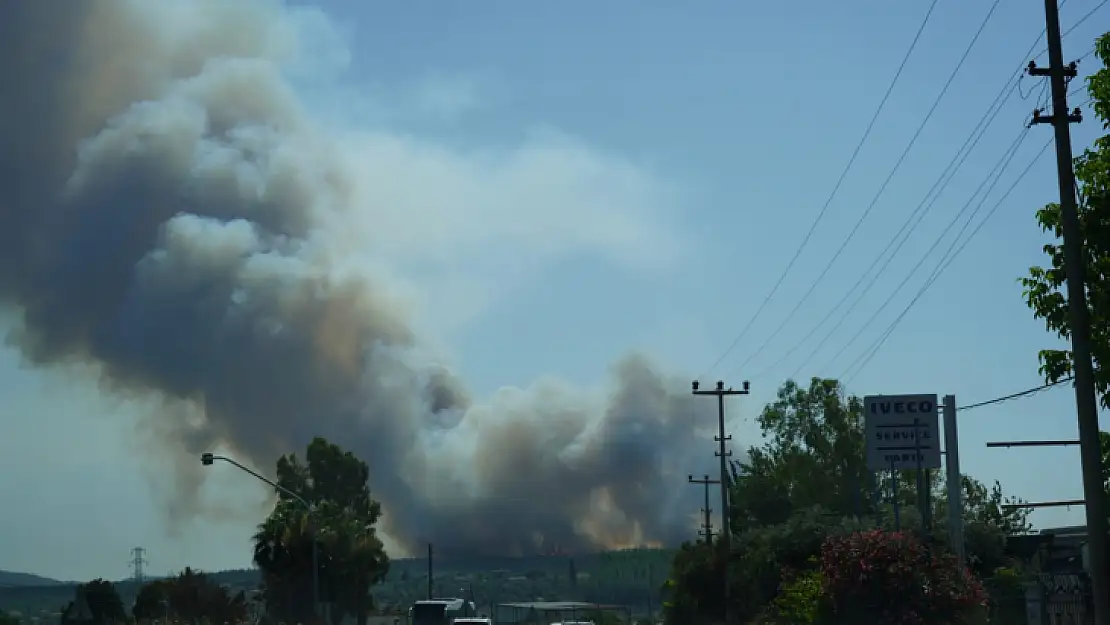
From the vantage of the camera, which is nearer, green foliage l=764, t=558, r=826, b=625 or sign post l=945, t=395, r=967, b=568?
green foliage l=764, t=558, r=826, b=625

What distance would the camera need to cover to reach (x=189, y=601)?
73.7 metres

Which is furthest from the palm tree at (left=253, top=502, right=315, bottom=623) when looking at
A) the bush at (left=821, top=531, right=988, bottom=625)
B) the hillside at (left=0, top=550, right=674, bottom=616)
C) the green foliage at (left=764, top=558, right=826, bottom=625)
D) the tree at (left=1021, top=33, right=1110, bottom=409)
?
the hillside at (left=0, top=550, right=674, bottom=616)

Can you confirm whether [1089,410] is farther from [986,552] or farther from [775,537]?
[986,552]

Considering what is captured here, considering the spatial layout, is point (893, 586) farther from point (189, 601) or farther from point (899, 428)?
point (189, 601)

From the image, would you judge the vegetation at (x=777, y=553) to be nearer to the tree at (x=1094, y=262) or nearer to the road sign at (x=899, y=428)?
the road sign at (x=899, y=428)

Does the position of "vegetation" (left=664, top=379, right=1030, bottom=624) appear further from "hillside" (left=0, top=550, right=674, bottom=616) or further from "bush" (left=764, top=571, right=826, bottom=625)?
"hillside" (left=0, top=550, right=674, bottom=616)

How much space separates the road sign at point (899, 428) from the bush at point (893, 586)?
116 ft

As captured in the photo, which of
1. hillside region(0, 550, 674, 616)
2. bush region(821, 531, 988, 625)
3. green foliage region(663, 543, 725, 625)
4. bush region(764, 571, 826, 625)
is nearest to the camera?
bush region(821, 531, 988, 625)

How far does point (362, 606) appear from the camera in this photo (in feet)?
261

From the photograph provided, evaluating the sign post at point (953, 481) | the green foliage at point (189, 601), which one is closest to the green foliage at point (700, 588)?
the sign post at point (953, 481)

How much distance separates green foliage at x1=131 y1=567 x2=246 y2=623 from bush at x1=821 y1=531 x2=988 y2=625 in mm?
42456

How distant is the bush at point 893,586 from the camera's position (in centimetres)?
3494

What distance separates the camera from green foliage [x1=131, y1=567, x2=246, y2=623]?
7244 cm

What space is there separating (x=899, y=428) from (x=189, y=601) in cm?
3843
